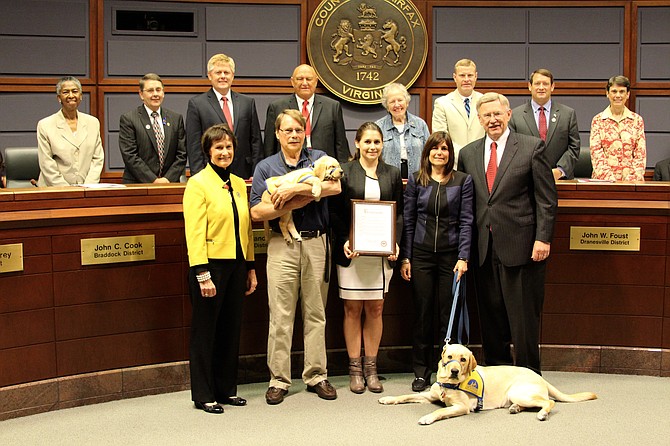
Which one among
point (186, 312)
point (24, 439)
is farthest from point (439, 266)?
point (24, 439)

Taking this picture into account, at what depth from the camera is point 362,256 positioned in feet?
16.6

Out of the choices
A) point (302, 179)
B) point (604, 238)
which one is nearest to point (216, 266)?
point (302, 179)

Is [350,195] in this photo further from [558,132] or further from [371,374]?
[558,132]

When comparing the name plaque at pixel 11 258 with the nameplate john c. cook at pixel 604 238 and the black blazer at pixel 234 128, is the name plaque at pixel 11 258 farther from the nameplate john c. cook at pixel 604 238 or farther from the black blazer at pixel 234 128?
the nameplate john c. cook at pixel 604 238

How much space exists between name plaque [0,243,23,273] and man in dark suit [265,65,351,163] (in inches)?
76.3

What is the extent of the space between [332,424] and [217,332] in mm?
843

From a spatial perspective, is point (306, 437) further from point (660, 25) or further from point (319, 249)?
point (660, 25)

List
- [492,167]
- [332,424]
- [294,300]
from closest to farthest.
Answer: [332,424] → [294,300] → [492,167]

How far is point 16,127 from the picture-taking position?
8016 mm

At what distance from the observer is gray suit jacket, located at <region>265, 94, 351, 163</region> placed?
5.95m

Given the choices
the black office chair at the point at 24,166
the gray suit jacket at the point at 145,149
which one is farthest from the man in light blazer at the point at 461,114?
the black office chair at the point at 24,166

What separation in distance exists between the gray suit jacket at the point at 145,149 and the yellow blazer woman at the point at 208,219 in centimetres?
141

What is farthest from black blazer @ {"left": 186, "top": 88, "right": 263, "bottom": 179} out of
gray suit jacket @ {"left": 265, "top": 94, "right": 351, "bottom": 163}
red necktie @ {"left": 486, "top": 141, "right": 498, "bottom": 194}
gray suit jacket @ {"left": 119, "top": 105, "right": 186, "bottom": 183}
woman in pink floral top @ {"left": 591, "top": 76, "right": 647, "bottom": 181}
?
woman in pink floral top @ {"left": 591, "top": 76, "right": 647, "bottom": 181}

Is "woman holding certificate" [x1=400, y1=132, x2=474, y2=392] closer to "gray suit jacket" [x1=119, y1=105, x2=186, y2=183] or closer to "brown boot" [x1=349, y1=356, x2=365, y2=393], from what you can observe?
"brown boot" [x1=349, y1=356, x2=365, y2=393]
